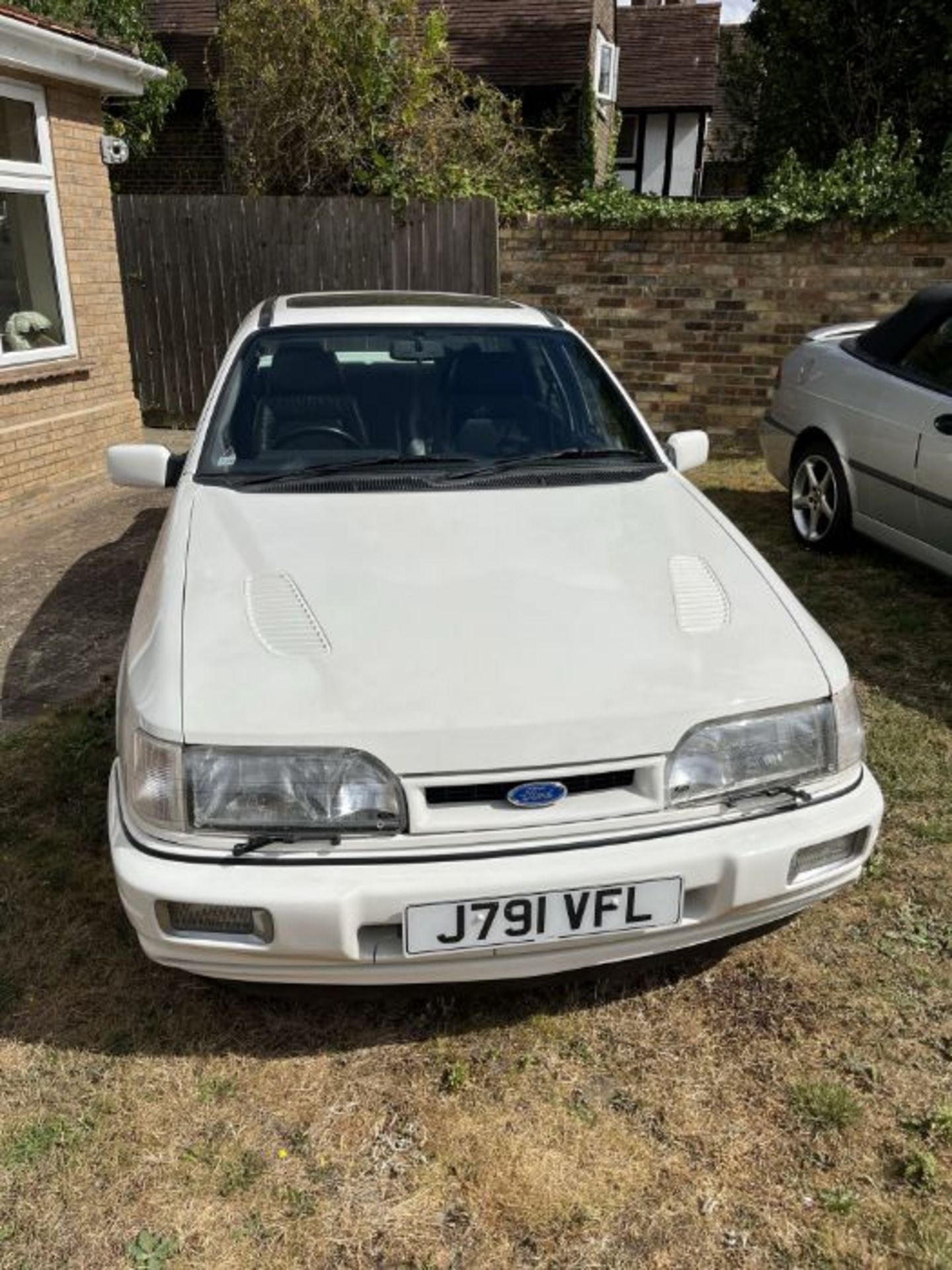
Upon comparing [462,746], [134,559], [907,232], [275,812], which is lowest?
[134,559]

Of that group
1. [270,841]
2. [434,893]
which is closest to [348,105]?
[270,841]

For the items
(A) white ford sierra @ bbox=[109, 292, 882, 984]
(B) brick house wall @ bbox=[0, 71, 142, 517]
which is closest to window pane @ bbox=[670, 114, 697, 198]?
(B) brick house wall @ bbox=[0, 71, 142, 517]

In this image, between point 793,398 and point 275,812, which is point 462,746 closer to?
point 275,812

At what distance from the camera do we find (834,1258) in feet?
6.04

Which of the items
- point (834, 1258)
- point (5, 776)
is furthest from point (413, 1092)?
point (5, 776)

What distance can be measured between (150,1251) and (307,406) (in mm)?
2479

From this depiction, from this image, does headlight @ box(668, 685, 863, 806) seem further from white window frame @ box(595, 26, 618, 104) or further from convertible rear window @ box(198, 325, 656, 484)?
white window frame @ box(595, 26, 618, 104)

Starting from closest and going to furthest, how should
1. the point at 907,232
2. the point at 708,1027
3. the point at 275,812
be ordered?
the point at 275,812, the point at 708,1027, the point at 907,232

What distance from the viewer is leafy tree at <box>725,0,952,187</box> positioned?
39.6 feet

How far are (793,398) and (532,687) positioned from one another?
4559 mm

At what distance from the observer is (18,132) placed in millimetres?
6812

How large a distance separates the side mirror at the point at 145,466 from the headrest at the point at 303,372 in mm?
458

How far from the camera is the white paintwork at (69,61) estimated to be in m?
6.19

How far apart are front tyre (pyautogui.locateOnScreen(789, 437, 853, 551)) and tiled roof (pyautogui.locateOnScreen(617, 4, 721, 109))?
20342 millimetres
